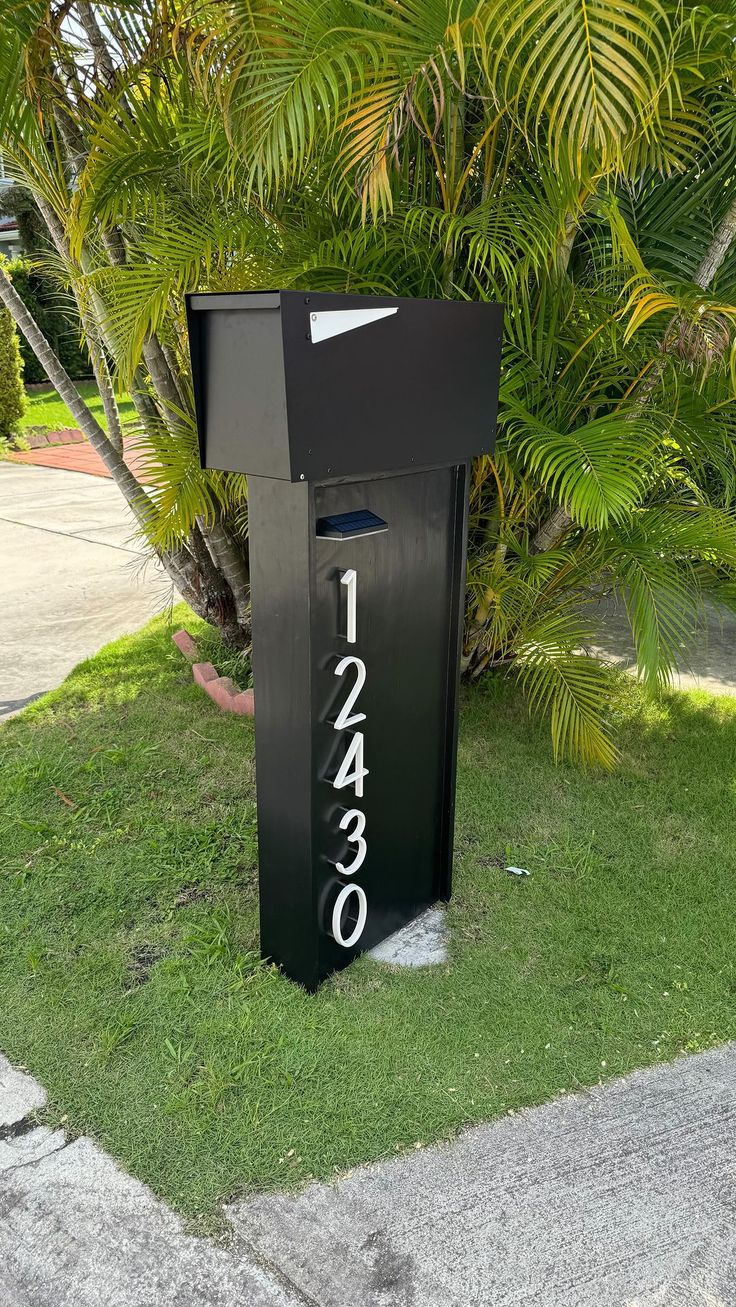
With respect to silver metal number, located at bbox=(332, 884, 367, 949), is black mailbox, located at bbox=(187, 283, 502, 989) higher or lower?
higher

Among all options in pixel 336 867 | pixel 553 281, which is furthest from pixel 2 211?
pixel 336 867

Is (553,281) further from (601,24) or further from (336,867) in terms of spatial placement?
(336,867)

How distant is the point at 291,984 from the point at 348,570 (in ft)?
4.05

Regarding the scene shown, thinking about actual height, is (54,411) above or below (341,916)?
above

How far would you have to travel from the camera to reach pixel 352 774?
2.49 m

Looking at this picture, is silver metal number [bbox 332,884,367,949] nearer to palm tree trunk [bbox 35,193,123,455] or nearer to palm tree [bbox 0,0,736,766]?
palm tree [bbox 0,0,736,766]

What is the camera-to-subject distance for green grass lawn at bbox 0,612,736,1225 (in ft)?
7.45

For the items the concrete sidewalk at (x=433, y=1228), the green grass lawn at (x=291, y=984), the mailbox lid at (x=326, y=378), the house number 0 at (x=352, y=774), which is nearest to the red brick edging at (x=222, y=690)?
the green grass lawn at (x=291, y=984)

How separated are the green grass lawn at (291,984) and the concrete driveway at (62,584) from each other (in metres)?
0.88

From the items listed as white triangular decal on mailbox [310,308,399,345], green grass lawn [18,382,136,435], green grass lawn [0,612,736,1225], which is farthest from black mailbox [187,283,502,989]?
green grass lawn [18,382,136,435]

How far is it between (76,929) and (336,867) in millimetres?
963

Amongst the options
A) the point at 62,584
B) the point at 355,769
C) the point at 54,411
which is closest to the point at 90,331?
the point at 355,769

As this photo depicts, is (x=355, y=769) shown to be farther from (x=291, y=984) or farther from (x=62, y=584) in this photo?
(x=62, y=584)

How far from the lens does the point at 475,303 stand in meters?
2.36
